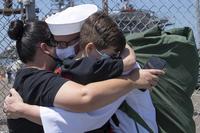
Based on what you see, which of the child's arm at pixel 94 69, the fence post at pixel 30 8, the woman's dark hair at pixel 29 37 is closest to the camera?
the child's arm at pixel 94 69

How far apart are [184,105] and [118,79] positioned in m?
0.70

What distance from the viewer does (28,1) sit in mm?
4270

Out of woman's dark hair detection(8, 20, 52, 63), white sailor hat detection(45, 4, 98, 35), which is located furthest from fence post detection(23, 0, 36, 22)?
white sailor hat detection(45, 4, 98, 35)

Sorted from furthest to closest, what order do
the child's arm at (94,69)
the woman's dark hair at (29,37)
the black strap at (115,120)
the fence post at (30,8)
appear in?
1. the fence post at (30,8)
2. the woman's dark hair at (29,37)
3. the black strap at (115,120)
4. the child's arm at (94,69)

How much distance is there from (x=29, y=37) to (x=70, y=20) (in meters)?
0.31

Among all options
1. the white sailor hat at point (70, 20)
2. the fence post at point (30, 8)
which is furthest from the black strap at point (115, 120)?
the fence post at point (30, 8)

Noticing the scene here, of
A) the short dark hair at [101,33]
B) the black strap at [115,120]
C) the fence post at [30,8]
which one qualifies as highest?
the short dark hair at [101,33]

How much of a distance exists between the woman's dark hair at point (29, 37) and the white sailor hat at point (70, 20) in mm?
143

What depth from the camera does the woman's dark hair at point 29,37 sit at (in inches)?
99.3

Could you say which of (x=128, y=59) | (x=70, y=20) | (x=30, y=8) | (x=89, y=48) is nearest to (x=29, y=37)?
(x=70, y=20)

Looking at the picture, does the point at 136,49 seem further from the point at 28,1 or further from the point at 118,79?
the point at 28,1

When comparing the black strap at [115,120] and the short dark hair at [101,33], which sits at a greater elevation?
the short dark hair at [101,33]

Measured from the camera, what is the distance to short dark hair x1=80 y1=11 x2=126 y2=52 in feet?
7.32

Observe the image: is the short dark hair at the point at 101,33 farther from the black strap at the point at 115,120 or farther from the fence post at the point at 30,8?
the fence post at the point at 30,8
